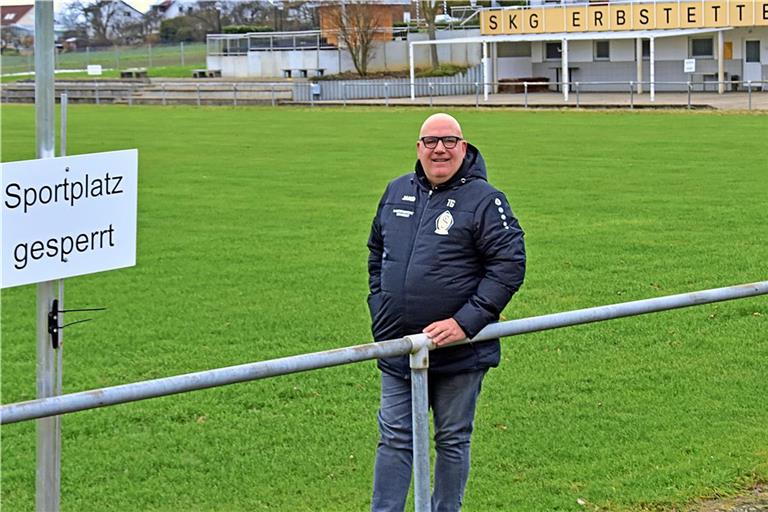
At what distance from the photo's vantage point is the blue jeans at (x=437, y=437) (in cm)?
546

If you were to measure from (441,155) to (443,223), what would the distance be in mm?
277

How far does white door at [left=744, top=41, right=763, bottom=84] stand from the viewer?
5331 cm

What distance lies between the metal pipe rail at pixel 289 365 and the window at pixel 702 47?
52107 mm

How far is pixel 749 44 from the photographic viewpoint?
176 ft

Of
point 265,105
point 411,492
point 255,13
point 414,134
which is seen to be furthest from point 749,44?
point 411,492

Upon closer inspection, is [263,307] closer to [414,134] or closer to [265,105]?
[414,134]

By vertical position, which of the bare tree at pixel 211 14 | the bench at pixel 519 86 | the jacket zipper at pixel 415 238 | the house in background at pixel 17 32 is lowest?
the jacket zipper at pixel 415 238

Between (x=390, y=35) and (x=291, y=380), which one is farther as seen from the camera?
(x=390, y=35)

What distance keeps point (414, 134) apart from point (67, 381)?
24.5m

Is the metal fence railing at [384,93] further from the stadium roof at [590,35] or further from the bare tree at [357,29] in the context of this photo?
the bare tree at [357,29]

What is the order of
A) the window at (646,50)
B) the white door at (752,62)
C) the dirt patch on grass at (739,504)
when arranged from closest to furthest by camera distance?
1. the dirt patch on grass at (739,504)
2. the white door at (752,62)
3. the window at (646,50)

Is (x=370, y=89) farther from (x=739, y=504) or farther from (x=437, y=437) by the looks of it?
(x=437, y=437)

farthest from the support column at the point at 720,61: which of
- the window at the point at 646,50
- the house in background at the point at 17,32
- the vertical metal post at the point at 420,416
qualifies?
the vertical metal post at the point at 420,416

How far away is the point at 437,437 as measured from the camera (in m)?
5.57
